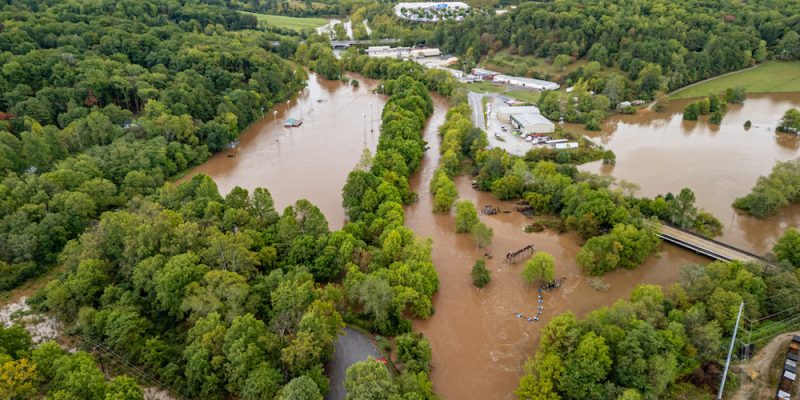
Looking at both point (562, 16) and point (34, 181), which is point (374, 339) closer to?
point (34, 181)

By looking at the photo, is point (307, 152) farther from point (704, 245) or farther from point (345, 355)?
point (704, 245)

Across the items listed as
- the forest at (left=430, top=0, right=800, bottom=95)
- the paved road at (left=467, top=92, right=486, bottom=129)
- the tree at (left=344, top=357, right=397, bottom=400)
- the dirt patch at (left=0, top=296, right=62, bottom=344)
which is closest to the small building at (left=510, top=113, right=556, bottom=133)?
the paved road at (left=467, top=92, right=486, bottom=129)

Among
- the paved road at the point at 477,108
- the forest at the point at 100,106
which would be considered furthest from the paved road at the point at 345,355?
the paved road at the point at 477,108

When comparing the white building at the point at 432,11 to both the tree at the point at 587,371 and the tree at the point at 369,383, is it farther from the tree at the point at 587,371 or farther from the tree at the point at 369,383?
the tree at the point at 369,383

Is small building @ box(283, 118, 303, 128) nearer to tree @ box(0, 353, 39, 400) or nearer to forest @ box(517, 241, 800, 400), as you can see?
tree @ box(0, 353, 39, 400)

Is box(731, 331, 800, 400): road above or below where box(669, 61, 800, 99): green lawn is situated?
below

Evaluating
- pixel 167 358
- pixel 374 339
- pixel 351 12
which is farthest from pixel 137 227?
pixel 351 12

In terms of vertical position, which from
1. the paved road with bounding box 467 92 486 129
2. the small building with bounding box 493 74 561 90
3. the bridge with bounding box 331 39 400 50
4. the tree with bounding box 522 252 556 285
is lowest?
the tree with bounding box 522 252 556 285

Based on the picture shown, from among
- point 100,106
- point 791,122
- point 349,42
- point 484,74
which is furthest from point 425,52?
point 791,122
